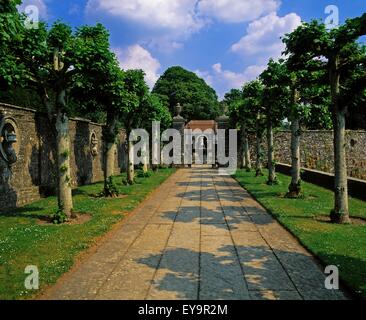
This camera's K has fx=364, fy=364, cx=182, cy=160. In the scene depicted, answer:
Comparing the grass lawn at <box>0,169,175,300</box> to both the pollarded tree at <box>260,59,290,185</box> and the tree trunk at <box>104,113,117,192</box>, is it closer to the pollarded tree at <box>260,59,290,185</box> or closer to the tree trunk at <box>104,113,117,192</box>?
the tree trunk at <box>104,113,117,192</box>

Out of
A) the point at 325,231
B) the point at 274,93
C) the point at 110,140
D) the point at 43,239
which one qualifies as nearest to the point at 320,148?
the point at 274,93

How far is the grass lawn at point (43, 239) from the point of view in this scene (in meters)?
5.86

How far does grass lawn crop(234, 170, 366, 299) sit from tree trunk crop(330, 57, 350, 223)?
0.45 meters

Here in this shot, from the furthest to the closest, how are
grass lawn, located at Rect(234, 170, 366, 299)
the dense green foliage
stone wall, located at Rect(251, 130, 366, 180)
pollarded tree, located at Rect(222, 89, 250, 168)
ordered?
the dense green foliage → stone wall, located at Rect(251, 130, 366, 180) → pollarded tree, located at Rect(222, 89, 250, 168) → grass lawn, located at Rect(234, 170, 366, 299)

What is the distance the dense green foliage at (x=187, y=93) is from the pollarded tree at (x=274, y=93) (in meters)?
39.1

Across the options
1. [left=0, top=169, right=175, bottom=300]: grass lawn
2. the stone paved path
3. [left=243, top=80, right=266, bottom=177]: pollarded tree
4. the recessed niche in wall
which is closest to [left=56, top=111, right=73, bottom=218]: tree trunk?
[left=0, top=169, right=175, bottom=300]: grass lawn

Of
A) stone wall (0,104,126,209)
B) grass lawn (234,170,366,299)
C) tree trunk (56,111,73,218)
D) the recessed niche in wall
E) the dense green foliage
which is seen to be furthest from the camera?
the dense green foliage

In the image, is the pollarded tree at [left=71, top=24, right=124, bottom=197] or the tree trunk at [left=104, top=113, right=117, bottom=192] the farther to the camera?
the tree trunk at [left=104, top=113, right=117, bottom=192]

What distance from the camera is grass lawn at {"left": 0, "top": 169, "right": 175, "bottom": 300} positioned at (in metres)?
5.86

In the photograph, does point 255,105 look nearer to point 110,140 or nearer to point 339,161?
point 110,140

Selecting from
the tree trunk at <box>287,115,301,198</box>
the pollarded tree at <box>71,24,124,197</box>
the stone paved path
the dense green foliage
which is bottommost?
the stone paved path
